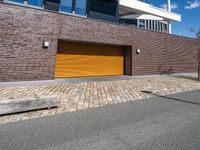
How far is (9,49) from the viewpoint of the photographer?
9555 millimetres

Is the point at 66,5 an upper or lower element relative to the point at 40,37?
upper

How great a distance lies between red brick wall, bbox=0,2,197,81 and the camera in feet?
31.3

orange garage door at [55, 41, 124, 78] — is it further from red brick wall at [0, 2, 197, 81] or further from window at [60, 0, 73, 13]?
window at [60, 0, 73, 13]

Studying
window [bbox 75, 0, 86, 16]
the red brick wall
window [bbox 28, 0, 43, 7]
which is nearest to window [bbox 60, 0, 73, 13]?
window [bbox 75, 0, 86, 16]

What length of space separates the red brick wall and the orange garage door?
821 millimetres

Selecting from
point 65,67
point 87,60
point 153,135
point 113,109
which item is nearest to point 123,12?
point 87,60

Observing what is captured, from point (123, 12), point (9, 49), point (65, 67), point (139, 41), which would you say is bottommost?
point (65, 67)

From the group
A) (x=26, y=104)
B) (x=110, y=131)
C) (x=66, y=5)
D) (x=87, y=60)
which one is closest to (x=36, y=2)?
(x=66, y=5)

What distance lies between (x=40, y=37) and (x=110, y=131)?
26.3 ft

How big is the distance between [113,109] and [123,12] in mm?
18559

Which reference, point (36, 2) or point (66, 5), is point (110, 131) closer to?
point (36, 2)

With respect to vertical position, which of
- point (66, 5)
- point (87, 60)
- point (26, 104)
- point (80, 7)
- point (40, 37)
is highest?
point (80, 7)

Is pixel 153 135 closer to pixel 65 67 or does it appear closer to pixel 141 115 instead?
pixel 141 115

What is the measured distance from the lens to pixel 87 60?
1338 cm
